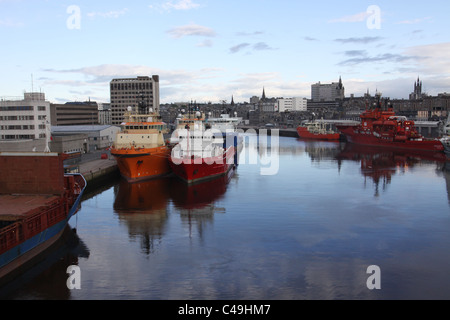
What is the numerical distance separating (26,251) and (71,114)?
75.4 metres

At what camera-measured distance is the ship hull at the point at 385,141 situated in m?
49.2

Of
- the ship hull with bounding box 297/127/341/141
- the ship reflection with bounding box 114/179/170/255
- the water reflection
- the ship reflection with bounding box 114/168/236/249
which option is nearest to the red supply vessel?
the water reflection

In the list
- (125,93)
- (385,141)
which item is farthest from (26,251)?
(125,93)

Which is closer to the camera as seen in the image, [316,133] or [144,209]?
[144,209]

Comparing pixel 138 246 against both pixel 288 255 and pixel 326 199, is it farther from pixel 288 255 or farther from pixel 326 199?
pixel 326 199

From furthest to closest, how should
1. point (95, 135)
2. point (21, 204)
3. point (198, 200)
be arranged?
point (95, 135), point (198, 200), point (21, 204)

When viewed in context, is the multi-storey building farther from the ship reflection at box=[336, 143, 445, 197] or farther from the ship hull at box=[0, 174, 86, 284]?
the ship hull at box=[0, 174, 86, 284]

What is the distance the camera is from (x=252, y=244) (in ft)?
51.2

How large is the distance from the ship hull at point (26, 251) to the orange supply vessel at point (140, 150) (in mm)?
11312

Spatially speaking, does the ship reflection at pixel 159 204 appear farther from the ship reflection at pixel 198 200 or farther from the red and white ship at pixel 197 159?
the red and white ship at pixel 197 159

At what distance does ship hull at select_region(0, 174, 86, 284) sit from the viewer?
1245 centimetres

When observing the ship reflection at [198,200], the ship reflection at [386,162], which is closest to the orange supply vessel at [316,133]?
the ship reflection at [386,162]

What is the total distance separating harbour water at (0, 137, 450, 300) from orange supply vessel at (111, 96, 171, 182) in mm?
1392

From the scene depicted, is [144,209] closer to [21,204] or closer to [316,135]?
[21,204]
